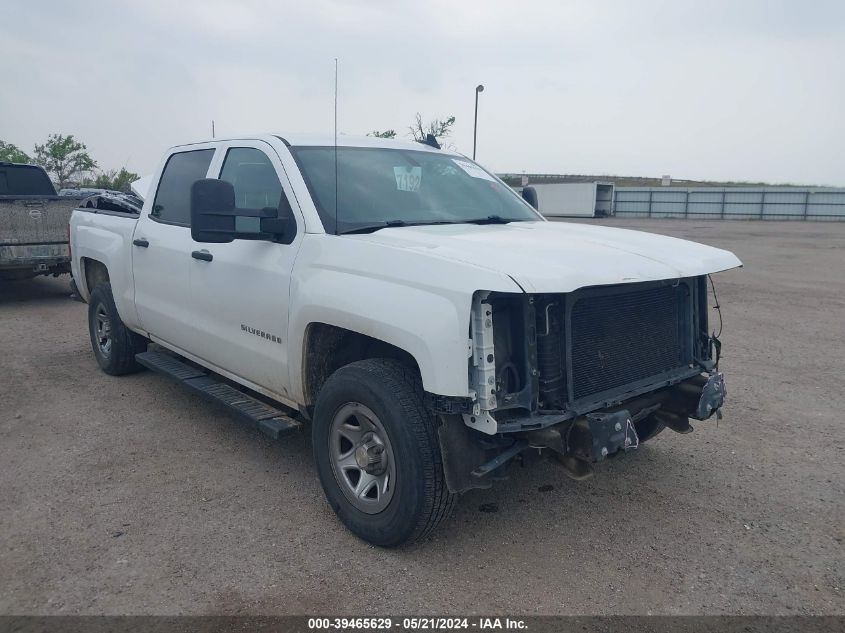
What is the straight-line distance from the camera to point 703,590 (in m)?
3.05

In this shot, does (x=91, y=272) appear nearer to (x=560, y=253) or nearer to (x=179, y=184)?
(x=179, y=184)

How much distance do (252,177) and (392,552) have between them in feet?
7.84

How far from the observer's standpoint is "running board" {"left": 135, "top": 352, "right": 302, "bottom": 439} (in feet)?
12.7

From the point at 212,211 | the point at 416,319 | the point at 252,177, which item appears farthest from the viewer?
the point at 252,177

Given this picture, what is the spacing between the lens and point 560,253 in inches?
124

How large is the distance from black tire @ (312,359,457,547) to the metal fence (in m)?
42.6

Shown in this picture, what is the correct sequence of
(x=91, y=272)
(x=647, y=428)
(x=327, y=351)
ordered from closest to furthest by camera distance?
(x=327, y=351) < (x=647, y=428) < (x=91, y=272)

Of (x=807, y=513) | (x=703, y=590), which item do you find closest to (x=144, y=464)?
(x=703, y=590)

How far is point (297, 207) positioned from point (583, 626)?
2.48 m

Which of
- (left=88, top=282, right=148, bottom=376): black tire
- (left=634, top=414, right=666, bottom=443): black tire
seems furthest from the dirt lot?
(left=88, top=282, right=148, bottom=376): black tire

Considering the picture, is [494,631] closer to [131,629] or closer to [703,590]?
[703,590]

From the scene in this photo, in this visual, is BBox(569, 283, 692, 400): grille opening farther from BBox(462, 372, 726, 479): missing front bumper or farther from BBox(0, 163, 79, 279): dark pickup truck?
BBox(0, 163, 79, 279): dark pickup truck

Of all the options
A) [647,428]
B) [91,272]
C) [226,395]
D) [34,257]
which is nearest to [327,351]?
[226,395]

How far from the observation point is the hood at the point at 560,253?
2852mm
